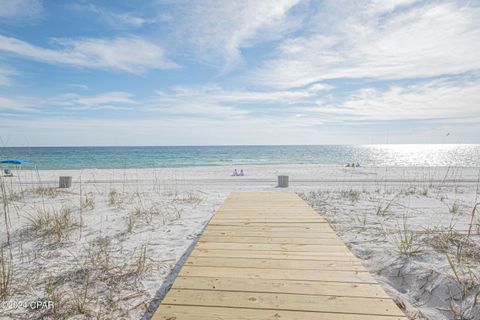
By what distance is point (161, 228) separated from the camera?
4.75m

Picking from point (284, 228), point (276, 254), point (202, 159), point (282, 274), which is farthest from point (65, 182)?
point (202, 159)

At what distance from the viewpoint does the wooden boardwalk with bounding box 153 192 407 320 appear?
178 cm

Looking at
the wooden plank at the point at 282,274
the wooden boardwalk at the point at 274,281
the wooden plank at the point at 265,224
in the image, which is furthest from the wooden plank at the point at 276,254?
the wooden plank at the point at 265,224

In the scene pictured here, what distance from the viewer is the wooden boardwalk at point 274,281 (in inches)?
70.2

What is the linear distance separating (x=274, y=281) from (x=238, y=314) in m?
0.53

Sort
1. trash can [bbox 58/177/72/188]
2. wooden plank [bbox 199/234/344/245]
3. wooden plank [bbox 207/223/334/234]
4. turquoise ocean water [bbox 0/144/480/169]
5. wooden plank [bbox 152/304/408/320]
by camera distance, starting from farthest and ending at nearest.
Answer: turquoise ocean water [bbox 0/144/480/169] → trash can [bbox 58/177/72/188] → wooden plank [bbox 207/223/334/234] → wooden plank [bbox 199/234/344/245] → wooden plank [bbox 152/304/408/320]

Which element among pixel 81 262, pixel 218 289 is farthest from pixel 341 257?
pixel 81 262

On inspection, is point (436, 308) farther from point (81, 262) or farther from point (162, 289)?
point (81, 262)

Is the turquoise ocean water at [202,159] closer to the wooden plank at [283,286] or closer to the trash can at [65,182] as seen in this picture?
the trash can at [65,182]

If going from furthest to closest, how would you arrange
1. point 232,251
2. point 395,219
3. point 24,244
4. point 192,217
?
point 192,217 → point 395,219 → point 24,244 → point 232,251

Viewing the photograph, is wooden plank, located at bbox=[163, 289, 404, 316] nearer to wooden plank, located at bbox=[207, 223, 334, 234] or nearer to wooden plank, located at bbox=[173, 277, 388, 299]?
wooden plank, located at bbox=[173, 277, 388, 299]

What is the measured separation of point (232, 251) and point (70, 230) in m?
3.35

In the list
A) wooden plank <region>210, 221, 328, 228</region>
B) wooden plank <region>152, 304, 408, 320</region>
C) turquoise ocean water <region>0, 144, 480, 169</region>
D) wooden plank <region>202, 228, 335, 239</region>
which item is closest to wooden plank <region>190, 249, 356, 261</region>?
wooden plank <region>202, 228, 335, 239</region>

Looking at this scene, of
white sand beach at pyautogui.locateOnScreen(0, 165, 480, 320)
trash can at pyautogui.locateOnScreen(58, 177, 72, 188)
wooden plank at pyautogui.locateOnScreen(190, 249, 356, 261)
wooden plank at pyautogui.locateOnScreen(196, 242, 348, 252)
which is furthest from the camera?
trash can at pyautogui.locateOnScreen(58, 177, 72, 188)
